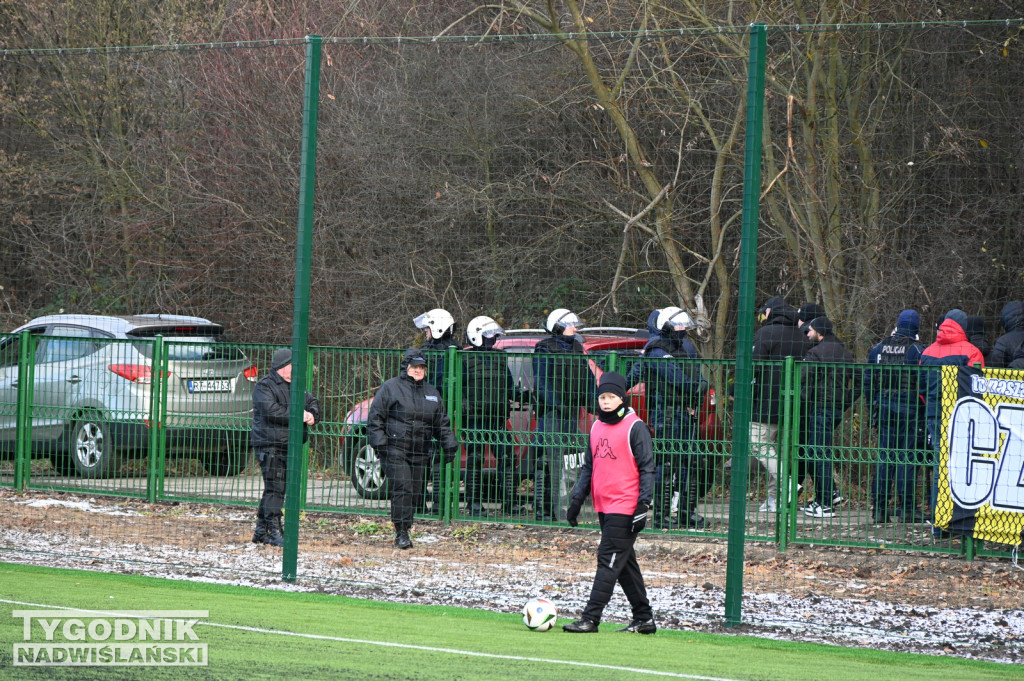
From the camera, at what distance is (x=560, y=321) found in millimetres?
12219

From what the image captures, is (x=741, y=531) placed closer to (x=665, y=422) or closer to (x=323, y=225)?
(x=665, y=422)

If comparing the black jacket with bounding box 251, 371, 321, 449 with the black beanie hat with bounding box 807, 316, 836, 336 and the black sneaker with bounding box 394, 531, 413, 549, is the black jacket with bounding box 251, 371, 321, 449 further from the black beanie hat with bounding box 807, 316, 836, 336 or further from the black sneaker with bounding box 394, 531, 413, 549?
the black beanie hat with bounding box 807, 316, 836, 336

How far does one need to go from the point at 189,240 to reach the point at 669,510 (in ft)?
18.0

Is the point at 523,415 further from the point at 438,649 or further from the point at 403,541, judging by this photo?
the point at 438,649

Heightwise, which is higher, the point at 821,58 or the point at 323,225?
the point at 821,58

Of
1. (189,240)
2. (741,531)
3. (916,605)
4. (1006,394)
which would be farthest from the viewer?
(189,240)

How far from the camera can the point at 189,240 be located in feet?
43.2

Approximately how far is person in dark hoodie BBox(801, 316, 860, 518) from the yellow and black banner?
2.69 ft

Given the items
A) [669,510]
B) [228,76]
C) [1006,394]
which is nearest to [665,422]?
[669,510]

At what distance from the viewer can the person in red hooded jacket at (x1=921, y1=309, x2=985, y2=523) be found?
1094cm

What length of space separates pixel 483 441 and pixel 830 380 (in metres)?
3.21

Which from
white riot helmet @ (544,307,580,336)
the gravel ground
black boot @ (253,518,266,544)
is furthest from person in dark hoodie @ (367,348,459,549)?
white riot helmet @ (544,307,580,336)

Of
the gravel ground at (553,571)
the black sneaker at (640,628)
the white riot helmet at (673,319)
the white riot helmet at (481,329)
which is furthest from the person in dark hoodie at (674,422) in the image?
the black sneaker at (640,628)

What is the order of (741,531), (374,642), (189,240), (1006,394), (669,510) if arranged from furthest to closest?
(189,240), (669,510), (1006,394), (741,531), (374,642)
